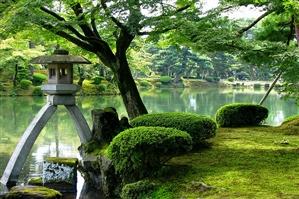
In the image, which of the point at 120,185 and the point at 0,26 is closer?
the point at 120,185

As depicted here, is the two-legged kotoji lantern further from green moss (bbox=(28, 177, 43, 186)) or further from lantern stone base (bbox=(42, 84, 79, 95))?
green moss (bbox=(28, 177, 43, 186))

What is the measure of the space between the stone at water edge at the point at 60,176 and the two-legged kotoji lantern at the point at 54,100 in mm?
609

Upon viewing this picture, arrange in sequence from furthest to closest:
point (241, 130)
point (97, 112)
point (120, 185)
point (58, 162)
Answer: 1. point (241, 130)
2. point (58, 162)
3. point (97, 112)
4. point (120, 185)

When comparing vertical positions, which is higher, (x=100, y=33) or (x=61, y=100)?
(x=100, y=33)

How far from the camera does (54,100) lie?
9242mm

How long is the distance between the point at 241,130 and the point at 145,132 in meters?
4.70

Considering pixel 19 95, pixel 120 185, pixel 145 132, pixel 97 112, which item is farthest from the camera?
pixel 19 95

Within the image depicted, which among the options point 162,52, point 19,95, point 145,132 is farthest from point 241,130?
point 162,52

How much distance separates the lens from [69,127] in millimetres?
18734

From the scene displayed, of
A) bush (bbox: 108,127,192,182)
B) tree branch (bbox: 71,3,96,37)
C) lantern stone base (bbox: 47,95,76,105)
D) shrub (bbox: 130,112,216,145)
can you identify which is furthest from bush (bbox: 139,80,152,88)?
bush (bbox: 108,127,192,182)

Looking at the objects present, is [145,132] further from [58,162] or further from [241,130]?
[241,130]

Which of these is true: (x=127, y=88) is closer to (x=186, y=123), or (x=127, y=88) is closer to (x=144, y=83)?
(x=186, y=123)

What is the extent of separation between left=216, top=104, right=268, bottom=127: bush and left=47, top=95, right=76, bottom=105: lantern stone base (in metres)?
4.01

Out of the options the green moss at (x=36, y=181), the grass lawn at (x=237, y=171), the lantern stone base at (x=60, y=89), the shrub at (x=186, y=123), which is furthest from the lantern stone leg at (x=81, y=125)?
the grass lawn at (x=237, y=171)
